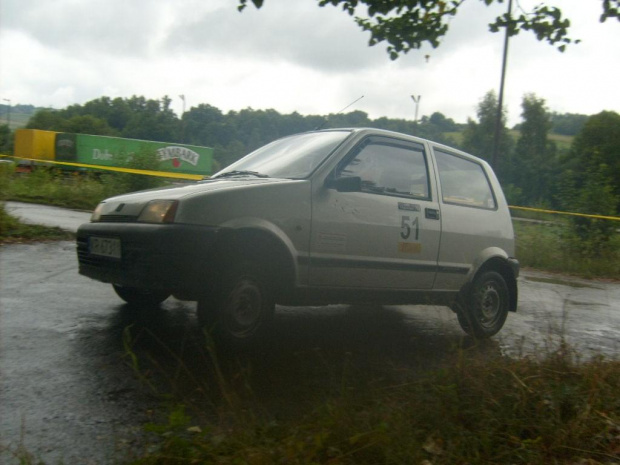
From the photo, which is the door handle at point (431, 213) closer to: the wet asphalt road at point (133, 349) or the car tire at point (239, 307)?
the wet asphalt road at point (133, 349)

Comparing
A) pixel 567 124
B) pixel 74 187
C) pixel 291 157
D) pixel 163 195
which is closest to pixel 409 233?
pixel 291 157

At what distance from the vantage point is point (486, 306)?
6566 mm

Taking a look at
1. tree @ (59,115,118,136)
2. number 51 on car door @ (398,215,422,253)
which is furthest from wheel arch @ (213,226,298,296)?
tree @ (59,115,118,136)

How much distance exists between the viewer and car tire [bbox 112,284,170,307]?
19.3 ft

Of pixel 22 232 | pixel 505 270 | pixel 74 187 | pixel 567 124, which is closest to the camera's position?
pixel 505 270

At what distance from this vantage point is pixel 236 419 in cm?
314

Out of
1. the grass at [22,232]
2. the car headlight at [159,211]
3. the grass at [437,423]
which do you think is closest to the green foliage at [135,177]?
the grass at [22,232]

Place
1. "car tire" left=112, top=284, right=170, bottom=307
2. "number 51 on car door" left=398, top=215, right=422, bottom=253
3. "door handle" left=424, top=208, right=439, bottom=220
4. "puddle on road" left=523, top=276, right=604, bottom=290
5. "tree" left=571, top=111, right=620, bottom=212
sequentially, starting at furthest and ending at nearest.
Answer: "tree" left=571, top=111, right=620, bottom=212, "puddle on road" left=523, top=276, right=604, bottom=290, "door handle" left=424, top=208, right=439, bottom=220, "car tire" left=112, top=284, right=170, bottom=307, "number 51 on car door" left=398, top=215, right=422, bottom=253

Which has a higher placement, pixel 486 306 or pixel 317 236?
pixel 317 236

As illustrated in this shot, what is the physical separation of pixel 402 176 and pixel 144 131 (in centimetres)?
4932

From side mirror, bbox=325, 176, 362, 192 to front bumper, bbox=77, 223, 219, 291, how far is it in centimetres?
110

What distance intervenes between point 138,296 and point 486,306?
132 inches

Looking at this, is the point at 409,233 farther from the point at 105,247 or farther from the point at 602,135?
the point at 602,135

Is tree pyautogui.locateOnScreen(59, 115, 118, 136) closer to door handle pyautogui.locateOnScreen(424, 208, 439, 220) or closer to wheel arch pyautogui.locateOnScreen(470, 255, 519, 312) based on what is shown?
wheel arch pyautogui.locateOnScreen(470, 255, 519, 312)
